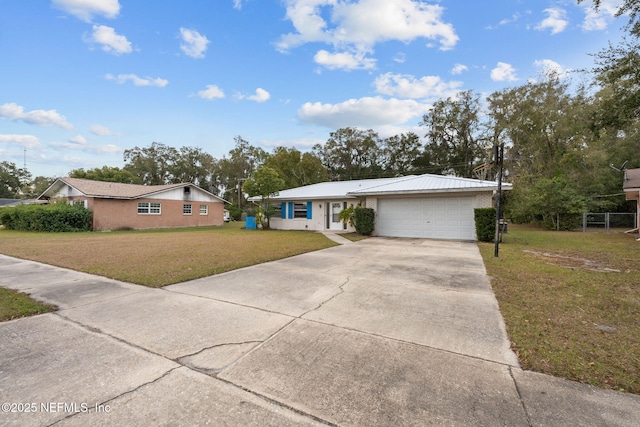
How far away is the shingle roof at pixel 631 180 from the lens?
15.2 metres

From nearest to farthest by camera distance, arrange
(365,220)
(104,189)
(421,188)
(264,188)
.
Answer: (421,188), (365,220), (264,188), (104,189)

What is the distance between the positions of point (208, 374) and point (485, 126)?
36.7m

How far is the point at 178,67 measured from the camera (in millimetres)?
14031

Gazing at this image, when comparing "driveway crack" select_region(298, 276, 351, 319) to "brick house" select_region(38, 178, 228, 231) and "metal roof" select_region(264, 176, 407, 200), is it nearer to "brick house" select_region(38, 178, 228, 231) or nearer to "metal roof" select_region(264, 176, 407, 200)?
"metal roof" select_region(264, 176, 407, 200)

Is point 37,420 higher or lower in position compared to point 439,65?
lower

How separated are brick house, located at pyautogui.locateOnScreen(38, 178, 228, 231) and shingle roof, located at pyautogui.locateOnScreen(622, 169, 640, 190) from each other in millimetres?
30008

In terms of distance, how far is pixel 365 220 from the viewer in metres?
14.6

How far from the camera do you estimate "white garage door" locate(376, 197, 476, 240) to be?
42.7 ft

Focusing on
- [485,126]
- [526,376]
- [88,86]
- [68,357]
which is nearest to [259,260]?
[68,357]

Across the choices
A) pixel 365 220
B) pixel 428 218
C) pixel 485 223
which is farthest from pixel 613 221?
pixel 365 220

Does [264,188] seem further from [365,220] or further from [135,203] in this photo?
[135,203]

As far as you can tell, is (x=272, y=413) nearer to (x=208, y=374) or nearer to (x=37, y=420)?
(x=208, y=374)

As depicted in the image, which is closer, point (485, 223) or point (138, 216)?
point (485, 223)

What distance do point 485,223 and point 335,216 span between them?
28.1 feet
